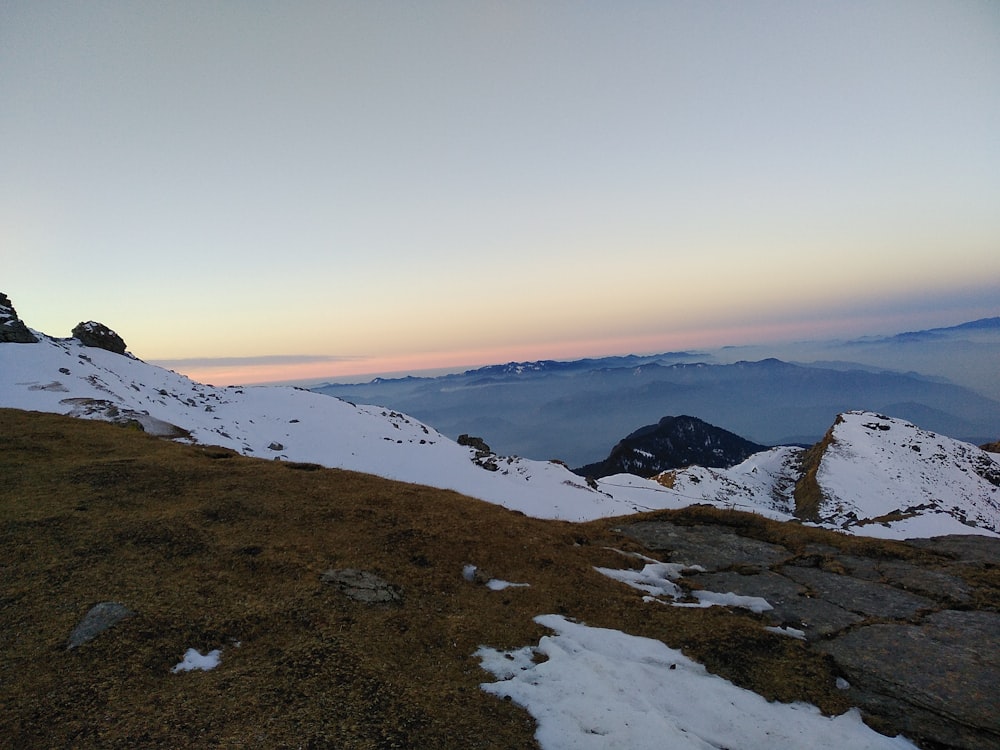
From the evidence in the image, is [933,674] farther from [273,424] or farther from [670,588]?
[273,424]

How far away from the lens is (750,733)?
7.44 meters

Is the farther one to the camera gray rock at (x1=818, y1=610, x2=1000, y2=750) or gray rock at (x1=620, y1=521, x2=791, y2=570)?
gray rock at (x1=620, y1=521, x2=791, y2=570)

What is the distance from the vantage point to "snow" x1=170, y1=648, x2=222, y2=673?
8091mm

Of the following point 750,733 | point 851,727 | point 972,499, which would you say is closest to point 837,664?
point 851,727

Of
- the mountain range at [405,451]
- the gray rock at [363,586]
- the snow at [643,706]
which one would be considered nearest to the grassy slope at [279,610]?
the gray rock at [363,586]

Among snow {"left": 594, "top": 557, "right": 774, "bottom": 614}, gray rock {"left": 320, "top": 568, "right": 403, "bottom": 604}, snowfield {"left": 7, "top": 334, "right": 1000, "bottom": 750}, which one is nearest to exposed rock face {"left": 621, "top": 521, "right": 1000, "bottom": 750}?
snow {"left": 594, "top": 557, "right": 774, "bottom": 614}

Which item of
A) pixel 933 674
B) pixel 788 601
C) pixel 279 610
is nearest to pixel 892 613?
pixel 788 601

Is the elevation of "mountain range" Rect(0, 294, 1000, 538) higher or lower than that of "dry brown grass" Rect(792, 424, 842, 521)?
higher

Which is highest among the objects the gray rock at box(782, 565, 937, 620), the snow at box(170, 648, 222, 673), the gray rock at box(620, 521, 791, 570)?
the snow at box(170, 648, 222, 673)

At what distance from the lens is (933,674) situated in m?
8.64

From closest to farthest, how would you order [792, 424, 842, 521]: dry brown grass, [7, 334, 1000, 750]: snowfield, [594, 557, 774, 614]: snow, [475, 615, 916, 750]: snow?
[475, 615, 916, 750]: snow, [7, 334, 1000, 750]: snowfield, [594, 557, 774, 614]: snow, [792, 424, 842, 521]: dry brown grass

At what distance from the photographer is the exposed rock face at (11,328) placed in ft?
131

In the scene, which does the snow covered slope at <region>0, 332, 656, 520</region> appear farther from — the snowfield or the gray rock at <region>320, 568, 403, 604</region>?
the gray rock at <region>320, 568, 403, 604</region>

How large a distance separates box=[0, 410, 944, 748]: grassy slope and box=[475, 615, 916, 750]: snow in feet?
1.42
